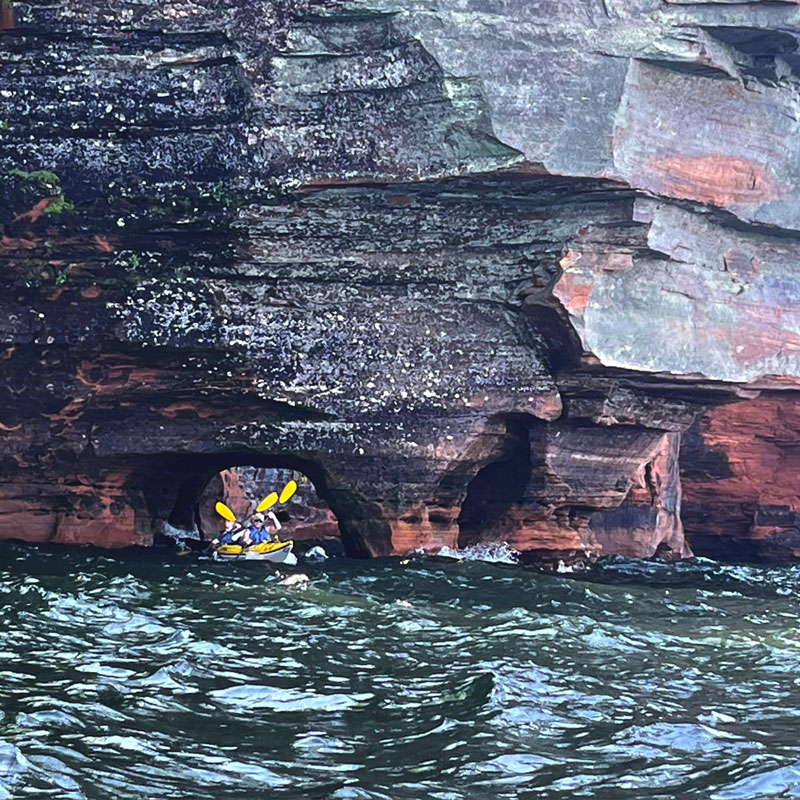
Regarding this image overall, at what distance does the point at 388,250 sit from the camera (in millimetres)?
17719

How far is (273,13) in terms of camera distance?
53.8ft

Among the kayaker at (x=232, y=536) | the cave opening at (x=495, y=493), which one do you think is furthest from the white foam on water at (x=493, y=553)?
Result: the kayaker at (x=232, y=536)

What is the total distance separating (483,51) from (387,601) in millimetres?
7161

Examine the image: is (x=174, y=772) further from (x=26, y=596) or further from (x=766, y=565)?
(x=766, y=565)

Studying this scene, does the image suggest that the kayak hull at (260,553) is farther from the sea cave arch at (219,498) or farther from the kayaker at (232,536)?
the sea cave arch at (219,498)

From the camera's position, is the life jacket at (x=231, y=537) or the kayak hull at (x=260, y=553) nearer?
the kayak hull at (x=260, y=553)

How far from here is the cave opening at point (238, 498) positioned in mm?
20234

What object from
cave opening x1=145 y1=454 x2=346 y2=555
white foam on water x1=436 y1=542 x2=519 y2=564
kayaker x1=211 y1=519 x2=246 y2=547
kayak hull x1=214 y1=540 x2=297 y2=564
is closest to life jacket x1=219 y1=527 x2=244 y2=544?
kayaker x1=211 y1=519 x2=246 y2=547

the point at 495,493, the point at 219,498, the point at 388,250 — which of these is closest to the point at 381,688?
the point at 388,250

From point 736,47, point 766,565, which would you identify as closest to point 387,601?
point 736,47

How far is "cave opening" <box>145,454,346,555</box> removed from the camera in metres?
20.2

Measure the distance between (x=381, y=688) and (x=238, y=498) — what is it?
16921mm

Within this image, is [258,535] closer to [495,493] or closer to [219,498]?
[495,493]

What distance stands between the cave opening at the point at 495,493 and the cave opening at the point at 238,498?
216 cm
